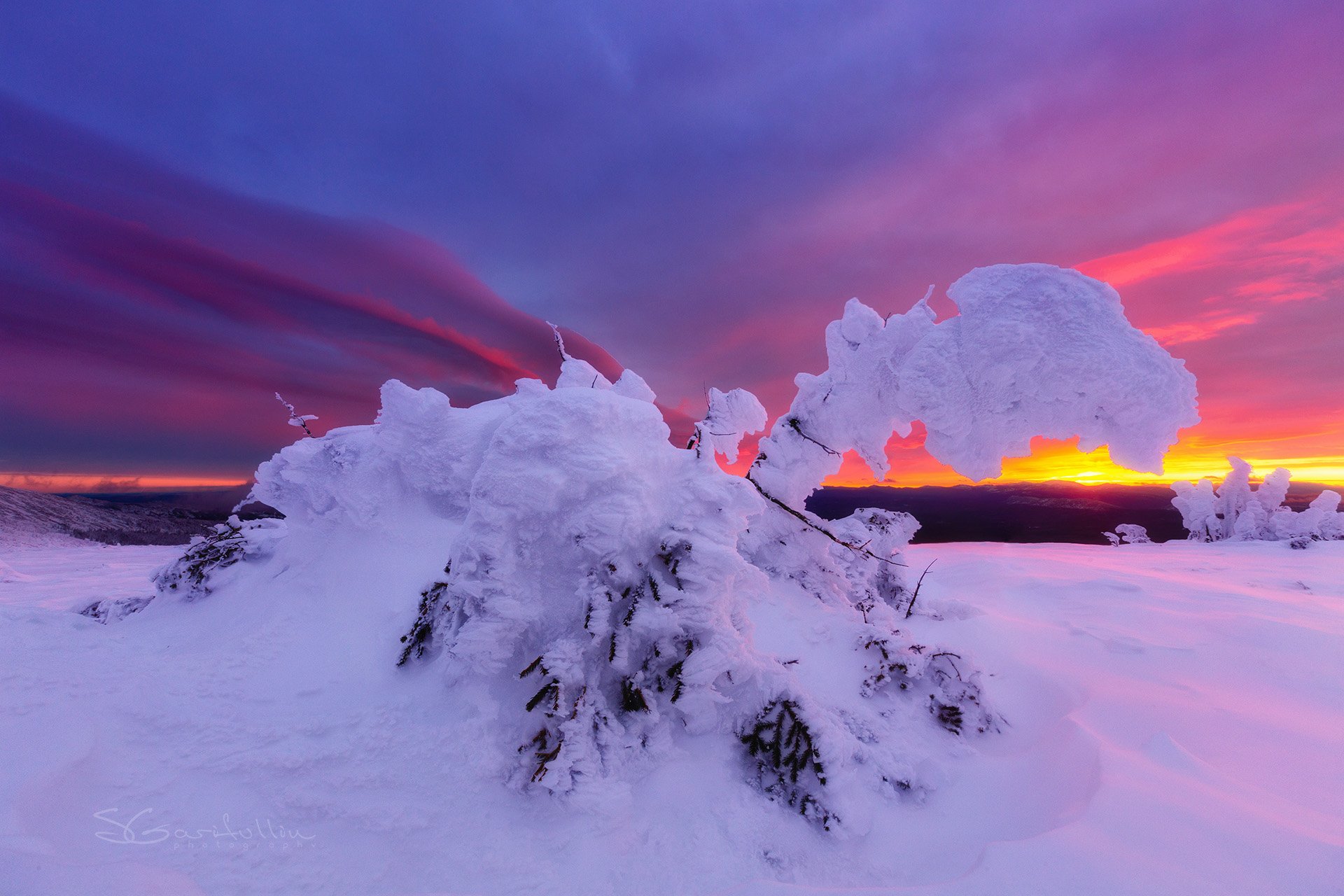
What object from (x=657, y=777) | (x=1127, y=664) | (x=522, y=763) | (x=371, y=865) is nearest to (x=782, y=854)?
(x=657, y=777)

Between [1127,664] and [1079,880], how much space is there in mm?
3671

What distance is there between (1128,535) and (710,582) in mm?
26900

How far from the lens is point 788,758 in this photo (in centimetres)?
305

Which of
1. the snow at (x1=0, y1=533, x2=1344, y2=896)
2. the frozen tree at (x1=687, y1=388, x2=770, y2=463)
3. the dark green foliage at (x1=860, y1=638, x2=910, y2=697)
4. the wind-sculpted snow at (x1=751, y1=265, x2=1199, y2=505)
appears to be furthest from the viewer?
the frozen tree at (x1=687, y1=388, x2=770, y2=463)

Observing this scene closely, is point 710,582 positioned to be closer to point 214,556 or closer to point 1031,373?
point 1031,373

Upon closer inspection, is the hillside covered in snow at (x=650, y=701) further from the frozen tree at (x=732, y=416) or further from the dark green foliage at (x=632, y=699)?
the frozen tree at (x=732, y=416)

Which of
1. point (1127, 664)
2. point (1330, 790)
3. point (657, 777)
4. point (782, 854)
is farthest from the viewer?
point (1127, 664)

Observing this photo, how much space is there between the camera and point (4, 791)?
2111 mm

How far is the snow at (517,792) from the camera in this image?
2109mm

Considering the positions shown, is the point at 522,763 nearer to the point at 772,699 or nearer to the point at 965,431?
the point at 772,699

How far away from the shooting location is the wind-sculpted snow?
3424mm

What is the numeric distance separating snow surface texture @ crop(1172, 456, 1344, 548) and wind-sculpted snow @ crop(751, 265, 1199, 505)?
65.5ft

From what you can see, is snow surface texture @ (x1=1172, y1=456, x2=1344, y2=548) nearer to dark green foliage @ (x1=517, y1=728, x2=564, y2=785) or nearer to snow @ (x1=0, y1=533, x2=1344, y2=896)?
snow @ (x1=0, y1=533, x2=1344, y2=896)
